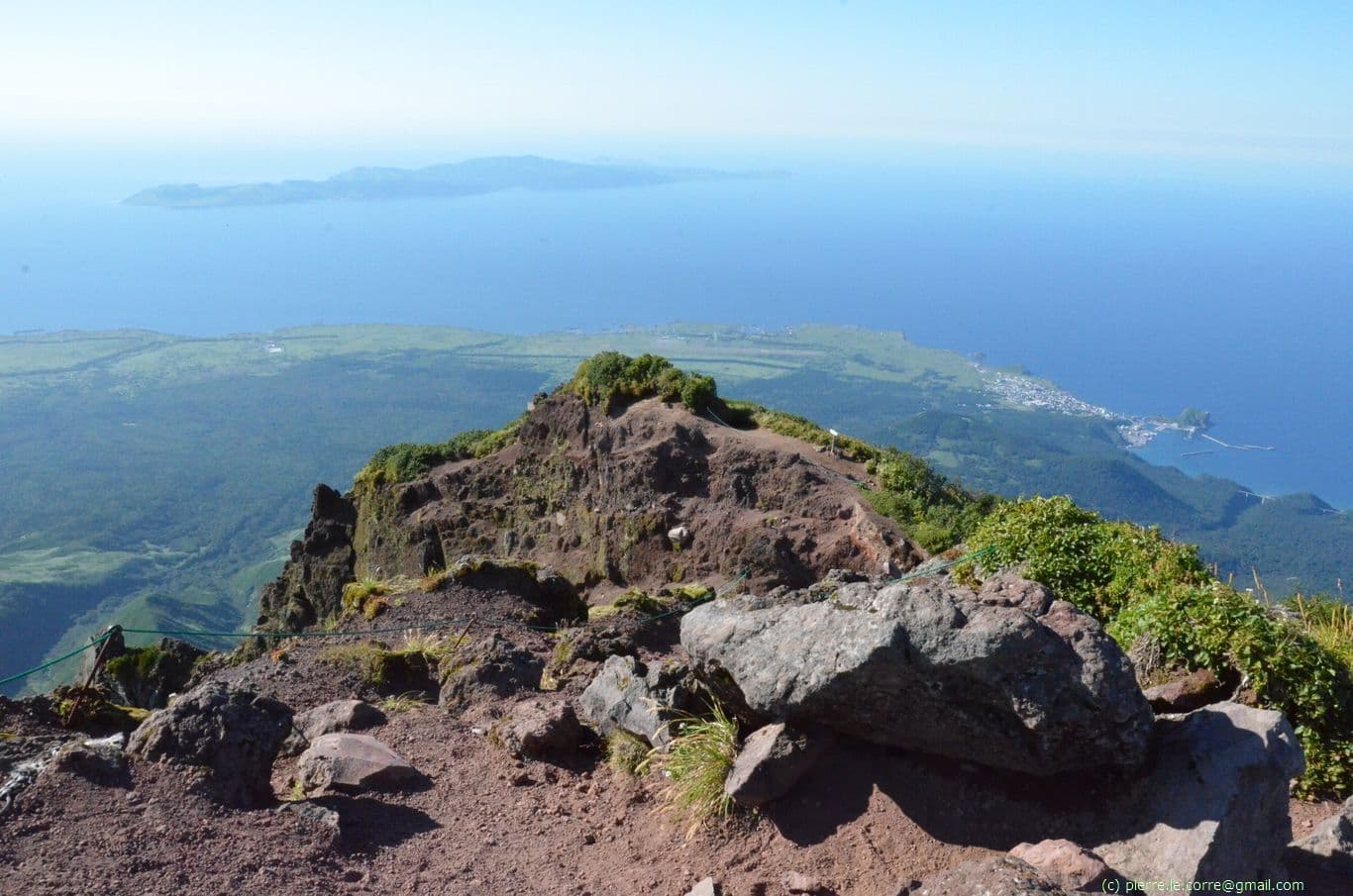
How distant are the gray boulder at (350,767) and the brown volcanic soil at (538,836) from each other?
0.57 feet

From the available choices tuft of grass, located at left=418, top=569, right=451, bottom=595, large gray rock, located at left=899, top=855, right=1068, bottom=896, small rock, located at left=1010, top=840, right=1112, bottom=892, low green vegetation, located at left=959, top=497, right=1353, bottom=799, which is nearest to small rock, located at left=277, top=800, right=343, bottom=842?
large gray rock, located at left=899, top=855, right=1068, bottom=896

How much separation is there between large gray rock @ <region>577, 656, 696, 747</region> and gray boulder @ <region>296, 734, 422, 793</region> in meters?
1.76

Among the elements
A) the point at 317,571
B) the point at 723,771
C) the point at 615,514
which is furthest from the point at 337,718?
the point at 317,571

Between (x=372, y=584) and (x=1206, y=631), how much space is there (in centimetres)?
1185

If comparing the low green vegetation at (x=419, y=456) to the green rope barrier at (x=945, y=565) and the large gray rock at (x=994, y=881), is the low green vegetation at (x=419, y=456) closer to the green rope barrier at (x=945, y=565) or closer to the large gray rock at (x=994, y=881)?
the green rope barrier at (x=945, y=565)

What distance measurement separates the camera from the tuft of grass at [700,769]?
7.14 m

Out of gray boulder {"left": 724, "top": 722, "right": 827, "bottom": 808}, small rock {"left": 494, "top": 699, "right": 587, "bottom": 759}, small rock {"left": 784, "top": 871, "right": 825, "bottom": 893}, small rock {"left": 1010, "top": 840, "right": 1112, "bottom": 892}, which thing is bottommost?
small rock {"left": 494, "top": 699, "right": 587, "bottom": 759}

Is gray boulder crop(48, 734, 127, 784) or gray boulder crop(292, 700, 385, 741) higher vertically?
gray boulder crop(48, 734, 127, 784)

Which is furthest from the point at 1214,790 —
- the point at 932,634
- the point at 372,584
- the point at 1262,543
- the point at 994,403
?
the point at 994,403

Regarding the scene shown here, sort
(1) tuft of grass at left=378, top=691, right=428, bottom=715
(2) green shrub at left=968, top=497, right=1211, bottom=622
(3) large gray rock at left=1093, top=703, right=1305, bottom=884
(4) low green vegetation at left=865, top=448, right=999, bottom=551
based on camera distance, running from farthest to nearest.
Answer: (4) low green vegetation at left=865, top=448, right=999, bottom=551, (1) tuft of grass at left=378, top=691, right=428, bottom=715, (2) green shrub at left=968, top=497, right=1211, bottom=622, (3) large gray rock at left=1093, top=703, right=1305, bottom=884

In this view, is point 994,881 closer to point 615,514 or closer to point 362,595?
point 362,595

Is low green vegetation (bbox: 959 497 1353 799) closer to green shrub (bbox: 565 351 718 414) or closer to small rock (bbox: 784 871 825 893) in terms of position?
small rock (bbox: 784 871 825 893)

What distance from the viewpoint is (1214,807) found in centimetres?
578

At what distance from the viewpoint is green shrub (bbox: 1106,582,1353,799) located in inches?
285
